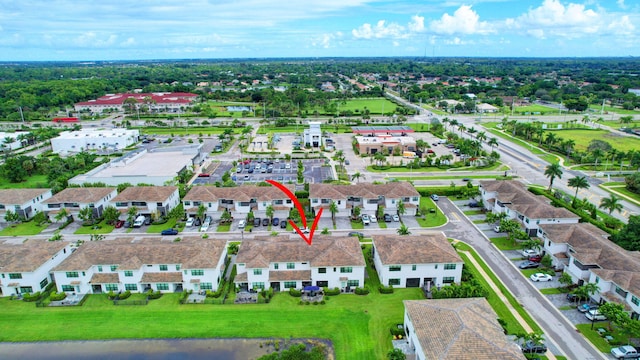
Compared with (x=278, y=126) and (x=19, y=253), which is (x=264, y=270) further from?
(x=278, y=126)

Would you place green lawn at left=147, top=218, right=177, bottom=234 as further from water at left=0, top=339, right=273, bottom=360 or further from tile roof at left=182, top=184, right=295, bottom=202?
water at left=0, top=339, right=273, bottom=360

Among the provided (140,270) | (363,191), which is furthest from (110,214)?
(363,191)

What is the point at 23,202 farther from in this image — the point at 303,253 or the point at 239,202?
the point at 303,253

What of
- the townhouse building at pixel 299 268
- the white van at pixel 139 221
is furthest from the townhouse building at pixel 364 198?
the white van at pixel 139 221

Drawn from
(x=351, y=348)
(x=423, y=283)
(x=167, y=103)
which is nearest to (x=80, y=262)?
(x=351, y=348)

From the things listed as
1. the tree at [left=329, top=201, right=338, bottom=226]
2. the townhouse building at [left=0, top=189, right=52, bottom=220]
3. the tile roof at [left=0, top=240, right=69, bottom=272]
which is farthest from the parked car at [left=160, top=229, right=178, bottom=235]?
the tree at [left=329, top=201, right=338, bottom=226]
